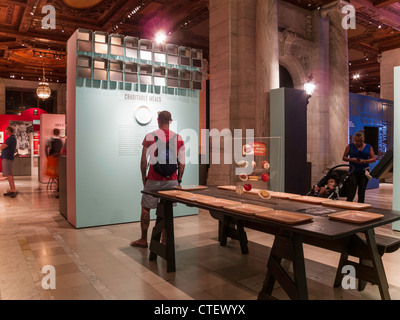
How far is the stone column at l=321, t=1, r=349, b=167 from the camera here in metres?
10.1

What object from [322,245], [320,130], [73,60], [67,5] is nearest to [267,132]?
[320,130]

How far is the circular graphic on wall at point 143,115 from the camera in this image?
5.72 metres

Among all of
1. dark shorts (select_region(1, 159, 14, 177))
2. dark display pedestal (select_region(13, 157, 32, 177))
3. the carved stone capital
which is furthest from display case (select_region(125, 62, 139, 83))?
dark display pedestal (select_region(13, 157, 32, 177))

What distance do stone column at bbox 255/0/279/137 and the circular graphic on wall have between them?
2.88 metres

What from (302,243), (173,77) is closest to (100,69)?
(173,77)

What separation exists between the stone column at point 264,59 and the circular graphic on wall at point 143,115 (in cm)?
288

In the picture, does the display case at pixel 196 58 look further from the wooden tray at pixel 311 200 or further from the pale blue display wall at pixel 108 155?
the wooden tray at pixel 311 200

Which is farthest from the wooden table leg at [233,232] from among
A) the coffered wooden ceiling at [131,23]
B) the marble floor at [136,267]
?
the coffered wooden ceiling at [131,23]

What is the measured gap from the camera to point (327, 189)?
5.84 m

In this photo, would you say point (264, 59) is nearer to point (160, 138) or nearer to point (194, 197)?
point (160, 138)

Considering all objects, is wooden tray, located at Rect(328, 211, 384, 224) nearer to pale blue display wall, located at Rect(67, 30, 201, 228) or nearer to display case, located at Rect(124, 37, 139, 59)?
pale blue display wall, located at Rect(67, 30, 201, 228)

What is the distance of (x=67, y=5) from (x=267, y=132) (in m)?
7.05

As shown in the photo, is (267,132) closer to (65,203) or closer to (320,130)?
(320,130)

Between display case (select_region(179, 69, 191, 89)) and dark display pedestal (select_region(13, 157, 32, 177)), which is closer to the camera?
display case (select_region(179, 69, 191, 89))
